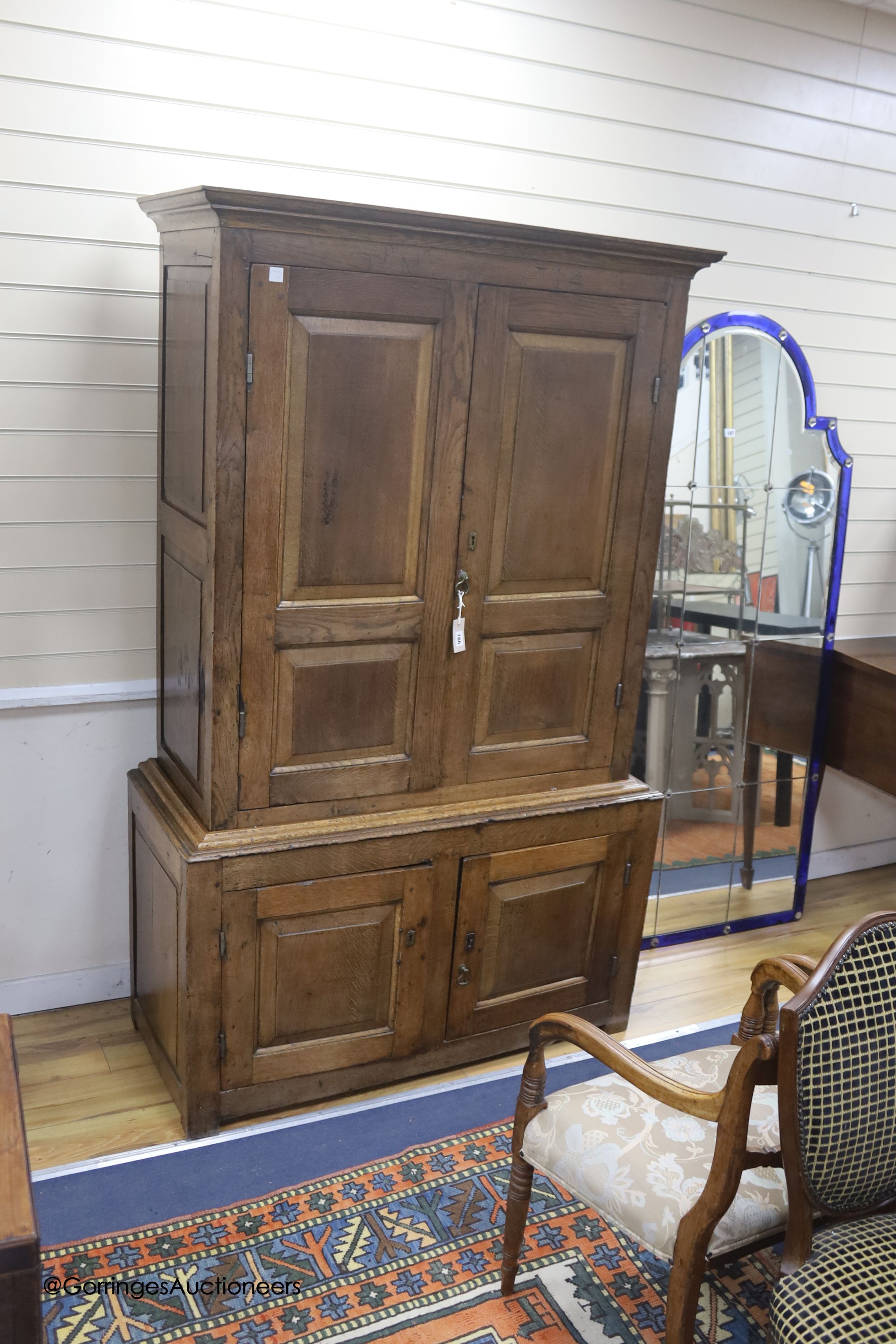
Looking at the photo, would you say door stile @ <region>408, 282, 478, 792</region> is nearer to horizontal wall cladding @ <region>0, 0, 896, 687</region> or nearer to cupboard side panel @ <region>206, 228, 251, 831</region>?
cupboard side panel @ <region>206, 228, 251, 831</region>

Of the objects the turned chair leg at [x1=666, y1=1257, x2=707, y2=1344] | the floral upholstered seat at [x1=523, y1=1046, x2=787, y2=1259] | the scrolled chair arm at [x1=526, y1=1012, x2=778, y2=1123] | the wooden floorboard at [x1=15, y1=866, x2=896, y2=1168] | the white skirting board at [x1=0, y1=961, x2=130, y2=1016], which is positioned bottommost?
the wooden floorboard at [x1=15, y1=866, x2=896, y2=1168]

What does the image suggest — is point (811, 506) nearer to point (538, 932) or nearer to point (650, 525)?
point (650, 525)

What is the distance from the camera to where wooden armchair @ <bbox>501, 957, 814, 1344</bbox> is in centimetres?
179

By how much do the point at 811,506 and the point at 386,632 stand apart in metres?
1.90

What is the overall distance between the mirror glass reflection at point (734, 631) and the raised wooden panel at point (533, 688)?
796 millimetres

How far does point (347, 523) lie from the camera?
2512 mm

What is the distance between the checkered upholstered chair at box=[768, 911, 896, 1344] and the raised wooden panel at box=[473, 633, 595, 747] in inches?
46.8

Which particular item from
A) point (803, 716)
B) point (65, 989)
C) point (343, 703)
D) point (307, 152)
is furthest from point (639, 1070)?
point (307, 152)

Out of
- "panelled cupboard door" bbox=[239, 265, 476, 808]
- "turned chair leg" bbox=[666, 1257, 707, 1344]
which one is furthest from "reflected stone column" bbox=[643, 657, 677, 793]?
"turned chair leg" bbox=[666, 1257, 707, 1344]

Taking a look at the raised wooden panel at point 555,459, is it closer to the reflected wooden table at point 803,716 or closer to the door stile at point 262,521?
the door stile at point 262,521

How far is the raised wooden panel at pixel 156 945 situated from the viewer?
269cm

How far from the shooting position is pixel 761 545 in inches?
149

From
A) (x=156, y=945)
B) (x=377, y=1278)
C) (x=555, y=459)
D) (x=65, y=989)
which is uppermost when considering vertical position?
(x=555, y=459)

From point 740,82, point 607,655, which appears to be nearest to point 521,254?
point 607,655
